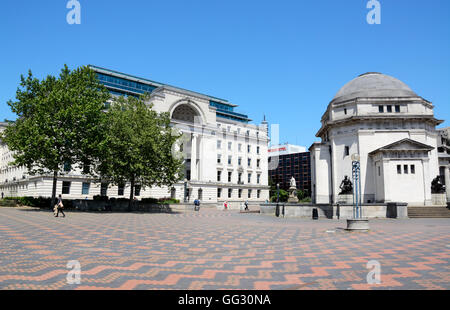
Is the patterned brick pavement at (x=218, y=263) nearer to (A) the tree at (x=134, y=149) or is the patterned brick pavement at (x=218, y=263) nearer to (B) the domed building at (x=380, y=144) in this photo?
(A) the tree at (x=134, y=149)

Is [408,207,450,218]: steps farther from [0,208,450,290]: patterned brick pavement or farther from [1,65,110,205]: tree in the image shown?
[1,65,110,205]: tree

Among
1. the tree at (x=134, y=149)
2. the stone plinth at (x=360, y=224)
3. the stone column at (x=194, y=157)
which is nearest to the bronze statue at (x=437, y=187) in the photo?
the stone plinth at (x=360, y=224)

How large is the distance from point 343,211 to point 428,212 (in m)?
8.82

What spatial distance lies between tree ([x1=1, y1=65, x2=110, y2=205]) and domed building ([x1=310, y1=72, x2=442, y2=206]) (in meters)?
29.3

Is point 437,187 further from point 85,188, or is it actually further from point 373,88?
point 85,188

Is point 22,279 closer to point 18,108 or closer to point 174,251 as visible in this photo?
point 174,251

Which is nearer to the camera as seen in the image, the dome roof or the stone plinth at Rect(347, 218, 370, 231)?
the stone plinth at Rect(347, 218, 370, 231)

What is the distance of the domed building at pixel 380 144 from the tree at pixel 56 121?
96.0ft

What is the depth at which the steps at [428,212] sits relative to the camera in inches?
1106

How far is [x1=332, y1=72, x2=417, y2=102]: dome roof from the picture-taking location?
4034 centimetres

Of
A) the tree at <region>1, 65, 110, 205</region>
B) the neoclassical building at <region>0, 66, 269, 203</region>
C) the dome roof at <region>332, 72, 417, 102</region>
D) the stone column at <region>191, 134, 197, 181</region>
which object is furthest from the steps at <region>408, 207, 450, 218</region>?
the stone column at <region>191, 134, 197, 181</region>

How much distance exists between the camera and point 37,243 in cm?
1044

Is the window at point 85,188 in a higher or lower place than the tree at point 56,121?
lower
